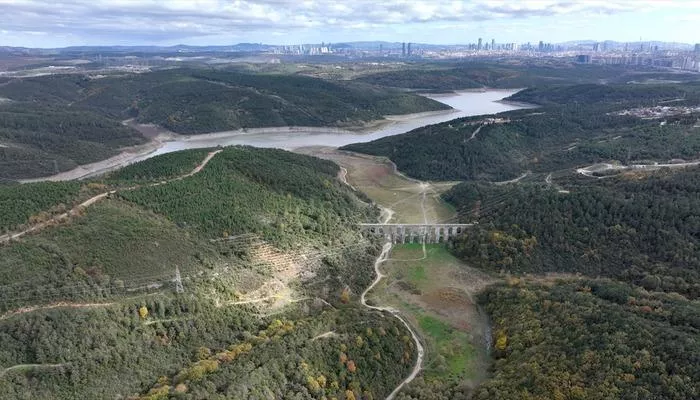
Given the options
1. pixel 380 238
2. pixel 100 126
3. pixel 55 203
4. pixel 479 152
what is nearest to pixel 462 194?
pixel 380 238

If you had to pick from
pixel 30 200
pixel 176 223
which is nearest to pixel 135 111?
pixel 30 200

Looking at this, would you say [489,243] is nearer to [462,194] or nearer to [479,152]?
[462,194]

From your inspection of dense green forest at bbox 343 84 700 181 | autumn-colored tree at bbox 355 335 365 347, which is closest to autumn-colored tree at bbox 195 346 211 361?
autumn-colored tree at bbox 355 335 365 347

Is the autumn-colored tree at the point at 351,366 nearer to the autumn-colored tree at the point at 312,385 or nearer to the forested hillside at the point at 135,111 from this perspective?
the autumn-colored tree at the point at 312,385

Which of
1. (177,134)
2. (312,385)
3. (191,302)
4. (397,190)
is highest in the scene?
(177,134)

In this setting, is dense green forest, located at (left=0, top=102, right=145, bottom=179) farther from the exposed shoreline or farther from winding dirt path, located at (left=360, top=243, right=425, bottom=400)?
winding dirt path, located at (left=360, top=243, right=425, bottom=400)

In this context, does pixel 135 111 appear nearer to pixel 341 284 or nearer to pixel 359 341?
pixel 341 284

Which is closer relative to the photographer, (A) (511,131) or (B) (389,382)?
(B) (389,382)
